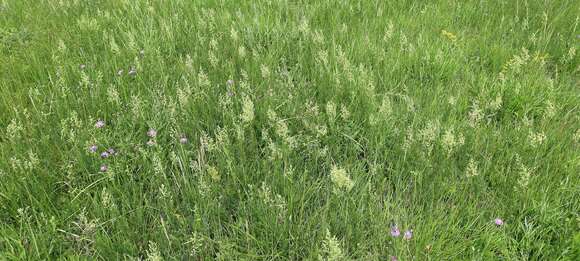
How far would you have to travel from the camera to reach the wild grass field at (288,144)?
201 cm

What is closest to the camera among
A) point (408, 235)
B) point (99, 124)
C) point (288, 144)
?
point (408, 235)

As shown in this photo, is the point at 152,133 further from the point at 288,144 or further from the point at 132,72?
the point at 132,72

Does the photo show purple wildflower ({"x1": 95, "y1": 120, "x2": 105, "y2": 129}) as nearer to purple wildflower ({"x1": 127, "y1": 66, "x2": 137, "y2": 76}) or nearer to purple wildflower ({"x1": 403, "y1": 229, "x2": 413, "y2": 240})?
purple wildflower ({"x1": 127, "y1": 66, "x2": 137, "y2": 76})

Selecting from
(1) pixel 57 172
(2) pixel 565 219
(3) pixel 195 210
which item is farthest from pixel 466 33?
(1) pixel 57 172

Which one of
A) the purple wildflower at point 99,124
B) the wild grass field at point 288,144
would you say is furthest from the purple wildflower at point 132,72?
the purple wildflower at point 99,124

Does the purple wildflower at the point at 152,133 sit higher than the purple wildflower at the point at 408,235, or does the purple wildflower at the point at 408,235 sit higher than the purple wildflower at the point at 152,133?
the purple wildflower at the point at 152,133

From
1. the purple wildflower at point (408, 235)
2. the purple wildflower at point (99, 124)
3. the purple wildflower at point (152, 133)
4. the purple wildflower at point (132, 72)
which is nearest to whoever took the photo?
the purple wildflower at point (408, 235)

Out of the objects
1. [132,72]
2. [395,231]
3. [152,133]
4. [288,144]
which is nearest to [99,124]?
[152,133]

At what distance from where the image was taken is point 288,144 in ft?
8.20

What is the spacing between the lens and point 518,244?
1997 millimetres

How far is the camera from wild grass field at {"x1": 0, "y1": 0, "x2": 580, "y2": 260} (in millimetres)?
2010

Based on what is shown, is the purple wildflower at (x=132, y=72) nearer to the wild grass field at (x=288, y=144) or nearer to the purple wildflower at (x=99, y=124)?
the wild grass field at (x=288, y=144)

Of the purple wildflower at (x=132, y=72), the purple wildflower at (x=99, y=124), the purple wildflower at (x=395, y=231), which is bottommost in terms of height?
the purple wildflower at (x=395, y=231)

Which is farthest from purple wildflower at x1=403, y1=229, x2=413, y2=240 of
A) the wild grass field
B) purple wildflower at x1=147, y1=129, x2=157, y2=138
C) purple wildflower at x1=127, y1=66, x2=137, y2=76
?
purple wildflower at x1=127, y1=66, x2=137, y2=76
